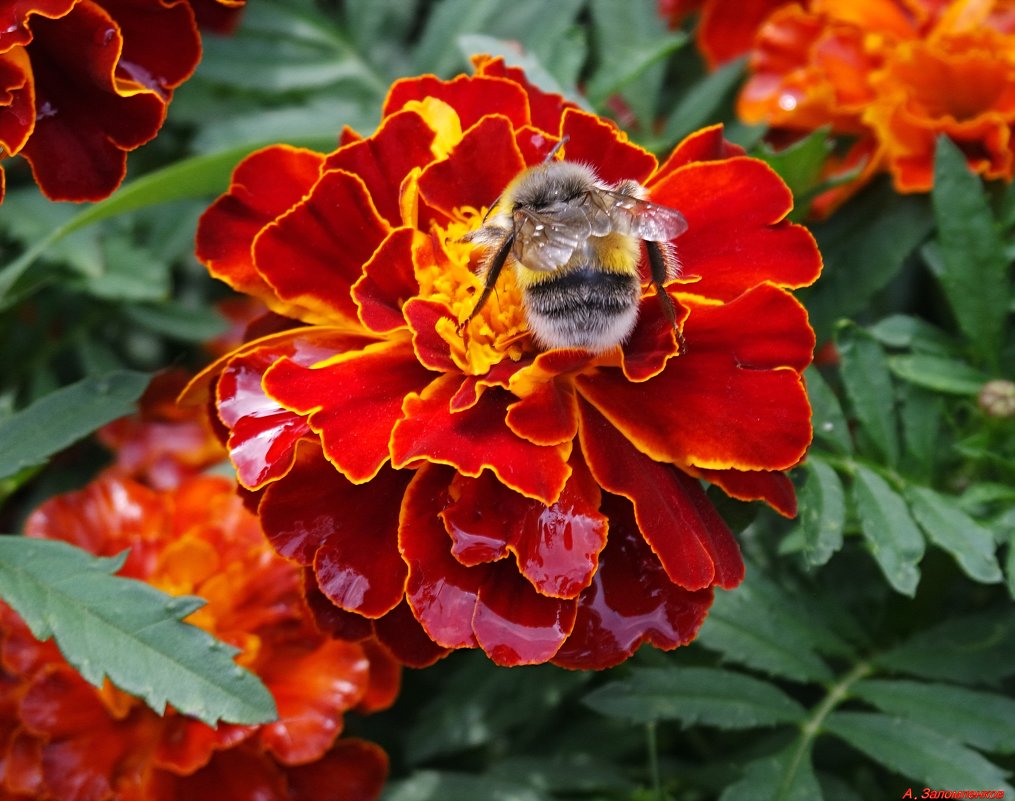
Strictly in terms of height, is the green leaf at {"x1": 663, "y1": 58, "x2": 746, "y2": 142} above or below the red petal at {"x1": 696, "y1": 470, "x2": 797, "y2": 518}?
below

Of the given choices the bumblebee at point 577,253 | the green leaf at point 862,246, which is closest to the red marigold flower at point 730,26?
the green leaf at point 862,246

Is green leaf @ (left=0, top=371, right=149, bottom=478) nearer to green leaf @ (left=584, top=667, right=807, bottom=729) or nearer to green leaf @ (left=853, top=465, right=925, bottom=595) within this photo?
green leaf @ (left=584, top=667, right=807, bottom=729)

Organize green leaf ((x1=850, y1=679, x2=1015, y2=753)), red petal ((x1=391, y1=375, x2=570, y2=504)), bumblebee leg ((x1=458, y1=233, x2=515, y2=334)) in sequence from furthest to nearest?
green leaf ((x1=850, y1=679, x2=1015, y2=753))
bumblebee leg ((x1=458, y1=233, x2=515, y2=334))
red petal ((x1=391, y1=375, x2=570, y2=504))

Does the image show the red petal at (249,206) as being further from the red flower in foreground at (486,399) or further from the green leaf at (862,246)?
the green leaf at (862,246)

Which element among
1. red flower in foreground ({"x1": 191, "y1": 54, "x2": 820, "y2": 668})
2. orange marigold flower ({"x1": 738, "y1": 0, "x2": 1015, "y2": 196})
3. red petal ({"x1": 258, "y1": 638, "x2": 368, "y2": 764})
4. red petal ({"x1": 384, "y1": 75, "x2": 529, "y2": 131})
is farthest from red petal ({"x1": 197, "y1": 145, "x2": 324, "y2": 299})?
orange marigold flower ({"x1": 738, "y1": 0, "x2": 1015, "y2": 196})

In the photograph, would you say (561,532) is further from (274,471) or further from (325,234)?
(325,234)

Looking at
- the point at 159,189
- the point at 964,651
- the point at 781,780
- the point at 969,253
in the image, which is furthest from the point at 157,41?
the point at 964,651

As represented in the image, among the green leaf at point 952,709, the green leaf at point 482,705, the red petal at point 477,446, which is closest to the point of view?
the red petal at point 477,446
